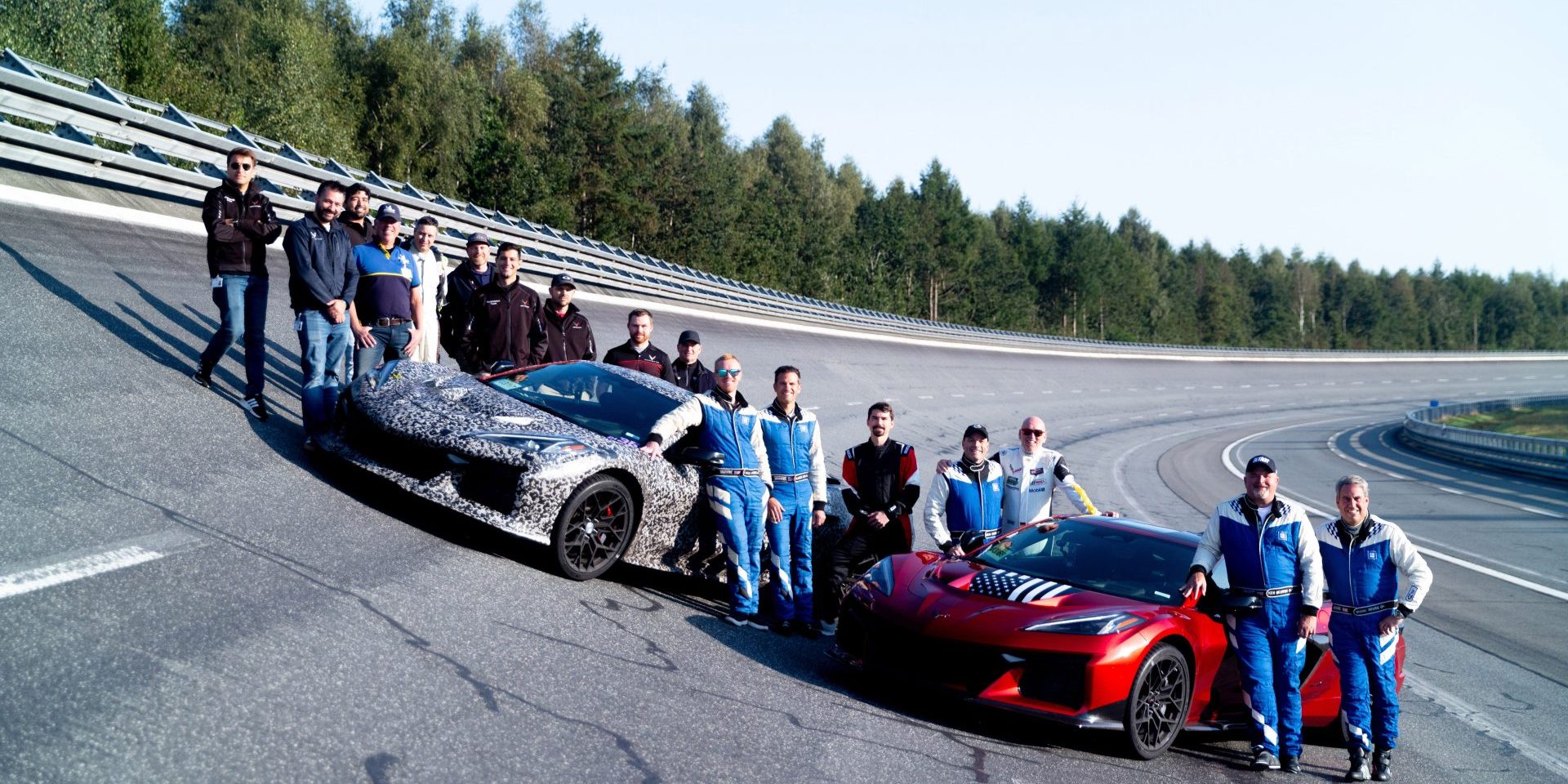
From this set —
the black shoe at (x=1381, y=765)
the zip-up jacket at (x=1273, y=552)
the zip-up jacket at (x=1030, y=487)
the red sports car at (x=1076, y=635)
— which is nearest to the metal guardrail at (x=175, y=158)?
the red sports car at (x=1076, y=635)

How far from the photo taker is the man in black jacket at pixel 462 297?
9.97m

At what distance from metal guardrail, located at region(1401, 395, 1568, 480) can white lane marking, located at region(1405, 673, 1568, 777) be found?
67.1ft

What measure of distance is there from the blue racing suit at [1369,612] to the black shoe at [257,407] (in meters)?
6.81

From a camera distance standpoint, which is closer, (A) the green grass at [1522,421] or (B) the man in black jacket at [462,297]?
(B) the man in black jacket at [462,297]

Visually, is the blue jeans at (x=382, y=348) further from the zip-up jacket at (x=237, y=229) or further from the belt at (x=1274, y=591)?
the belt at (x=1274, y=591)

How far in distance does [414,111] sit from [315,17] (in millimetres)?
9915

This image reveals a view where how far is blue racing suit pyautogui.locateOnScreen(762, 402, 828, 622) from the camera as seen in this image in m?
8.00

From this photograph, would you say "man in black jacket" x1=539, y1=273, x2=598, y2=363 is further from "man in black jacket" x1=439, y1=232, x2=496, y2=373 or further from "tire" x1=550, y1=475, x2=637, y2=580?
"tire" x1=550, y1=475, x2=637, y2=580

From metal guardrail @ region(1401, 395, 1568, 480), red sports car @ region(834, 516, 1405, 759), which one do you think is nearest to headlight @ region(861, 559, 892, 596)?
red sports car @ region(834, 516, 1405, 759)

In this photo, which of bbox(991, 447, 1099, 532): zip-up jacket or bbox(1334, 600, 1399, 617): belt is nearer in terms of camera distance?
bbox(1334, 600, 1399, 617): belt

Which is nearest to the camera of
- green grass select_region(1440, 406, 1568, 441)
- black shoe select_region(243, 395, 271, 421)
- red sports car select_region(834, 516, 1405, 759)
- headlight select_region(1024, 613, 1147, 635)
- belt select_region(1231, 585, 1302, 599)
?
red sports car select_region(834, 516, 1405, 759)

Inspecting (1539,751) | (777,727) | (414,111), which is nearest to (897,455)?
(777,727)

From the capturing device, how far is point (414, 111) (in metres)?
61.0

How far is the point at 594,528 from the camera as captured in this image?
7379mm
